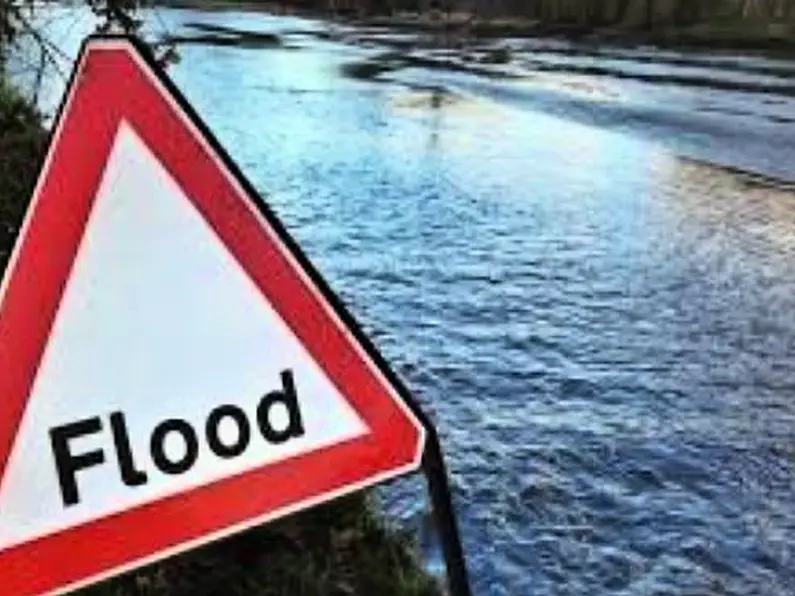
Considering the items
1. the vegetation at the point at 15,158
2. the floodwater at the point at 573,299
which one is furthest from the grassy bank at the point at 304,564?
the floodwater at the point at 573,299

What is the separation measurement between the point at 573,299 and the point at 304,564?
18.0 feet

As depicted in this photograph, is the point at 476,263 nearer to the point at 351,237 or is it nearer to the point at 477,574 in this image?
the point at 351,237

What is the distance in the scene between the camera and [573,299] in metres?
9.94

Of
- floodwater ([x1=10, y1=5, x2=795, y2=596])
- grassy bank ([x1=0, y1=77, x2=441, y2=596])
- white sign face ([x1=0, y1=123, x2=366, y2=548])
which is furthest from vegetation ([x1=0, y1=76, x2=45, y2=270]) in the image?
white sign face ([x1=0, y1=123, x2=366, y2=548])

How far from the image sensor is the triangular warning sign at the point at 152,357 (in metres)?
2.42

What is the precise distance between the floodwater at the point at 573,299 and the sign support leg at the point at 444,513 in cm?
264

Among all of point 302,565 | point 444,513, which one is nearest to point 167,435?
point 444,513

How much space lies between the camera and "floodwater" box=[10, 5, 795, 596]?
19.4ft

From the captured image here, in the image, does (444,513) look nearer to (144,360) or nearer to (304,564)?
(144,360)

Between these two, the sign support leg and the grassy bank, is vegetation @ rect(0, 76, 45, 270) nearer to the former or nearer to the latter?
the grassy bank

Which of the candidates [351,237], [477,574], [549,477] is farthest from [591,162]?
[477,574]

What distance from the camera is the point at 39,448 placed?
7.98 ft

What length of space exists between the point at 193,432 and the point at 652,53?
3495 centimetres

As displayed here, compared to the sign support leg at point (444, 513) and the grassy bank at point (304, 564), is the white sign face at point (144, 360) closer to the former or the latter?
the sign support leg at point (444, 513)
